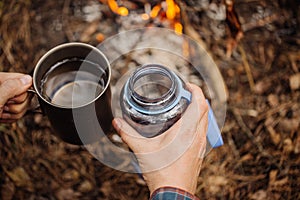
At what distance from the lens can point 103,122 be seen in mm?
1410

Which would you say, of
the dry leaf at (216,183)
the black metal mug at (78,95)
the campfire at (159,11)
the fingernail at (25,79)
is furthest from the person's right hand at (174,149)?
the campfire at (159,11)

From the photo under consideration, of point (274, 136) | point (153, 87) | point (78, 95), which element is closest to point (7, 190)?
point (78, 95)

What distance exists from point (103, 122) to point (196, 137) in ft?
0.90

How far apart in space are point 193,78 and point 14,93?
2.61 ft

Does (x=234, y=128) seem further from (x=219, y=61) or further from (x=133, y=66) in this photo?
(x=133, y=66)

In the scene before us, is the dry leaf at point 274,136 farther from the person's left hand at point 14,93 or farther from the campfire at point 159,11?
the person's left hand at point 14,93

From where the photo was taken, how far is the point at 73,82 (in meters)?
1.52

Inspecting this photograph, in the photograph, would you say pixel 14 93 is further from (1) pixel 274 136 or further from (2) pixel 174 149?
(1) pixel 274 136

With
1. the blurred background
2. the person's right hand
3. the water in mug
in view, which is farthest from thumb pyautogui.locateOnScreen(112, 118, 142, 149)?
the blurred background

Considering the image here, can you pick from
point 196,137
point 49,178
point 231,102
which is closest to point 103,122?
point 196,137

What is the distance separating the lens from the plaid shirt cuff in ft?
4.13

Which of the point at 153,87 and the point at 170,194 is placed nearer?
the point at 170,194

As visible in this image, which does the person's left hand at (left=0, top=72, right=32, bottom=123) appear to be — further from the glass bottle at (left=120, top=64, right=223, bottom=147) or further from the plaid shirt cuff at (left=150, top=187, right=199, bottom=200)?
the plaid shirt cuff at (left=150, top=187, right=199, bottom=200)

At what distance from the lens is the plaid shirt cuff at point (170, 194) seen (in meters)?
1.26
